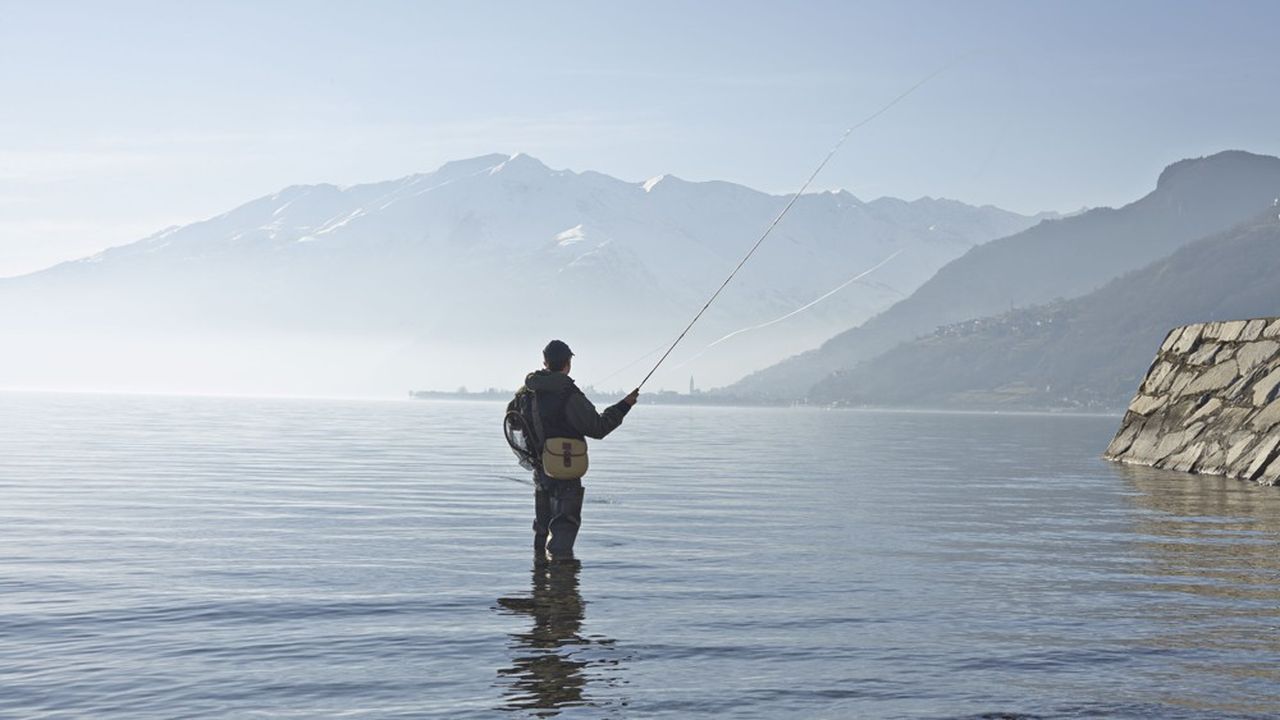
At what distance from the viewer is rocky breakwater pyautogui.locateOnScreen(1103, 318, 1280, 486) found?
3134 centimetres

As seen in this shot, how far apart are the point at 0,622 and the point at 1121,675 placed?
993 centimetres

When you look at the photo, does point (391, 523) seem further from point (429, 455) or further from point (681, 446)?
point (681, 446)

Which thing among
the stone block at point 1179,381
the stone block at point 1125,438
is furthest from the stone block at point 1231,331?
the stone block at point 1125,438

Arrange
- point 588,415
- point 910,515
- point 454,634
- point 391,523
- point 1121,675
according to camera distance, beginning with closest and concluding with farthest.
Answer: point 1121,675 → point 454,634 → point 588,415 → point 391,523 → point 910,515

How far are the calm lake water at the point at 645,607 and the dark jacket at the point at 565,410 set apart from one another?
174 centimetres

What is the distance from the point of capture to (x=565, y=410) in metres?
14.9

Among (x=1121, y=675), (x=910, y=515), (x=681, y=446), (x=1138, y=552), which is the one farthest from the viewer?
(x=681, y=446)

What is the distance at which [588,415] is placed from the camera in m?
14.7

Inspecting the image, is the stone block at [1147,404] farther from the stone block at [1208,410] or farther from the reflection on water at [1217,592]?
the reflection on water at [1217,592]

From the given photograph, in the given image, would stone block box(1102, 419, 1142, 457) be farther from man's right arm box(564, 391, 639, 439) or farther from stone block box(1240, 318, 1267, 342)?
man's right arm box(564, 391, 639, 439)

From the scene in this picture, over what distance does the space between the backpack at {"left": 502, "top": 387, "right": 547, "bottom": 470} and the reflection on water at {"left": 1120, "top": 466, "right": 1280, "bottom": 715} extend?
6.84m

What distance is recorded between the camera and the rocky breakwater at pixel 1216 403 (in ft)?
103

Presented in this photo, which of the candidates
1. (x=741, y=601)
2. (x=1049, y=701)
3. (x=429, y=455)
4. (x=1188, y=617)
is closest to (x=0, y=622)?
(x=741, y=601)

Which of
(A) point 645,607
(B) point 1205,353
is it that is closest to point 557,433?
(A) point 645,607
